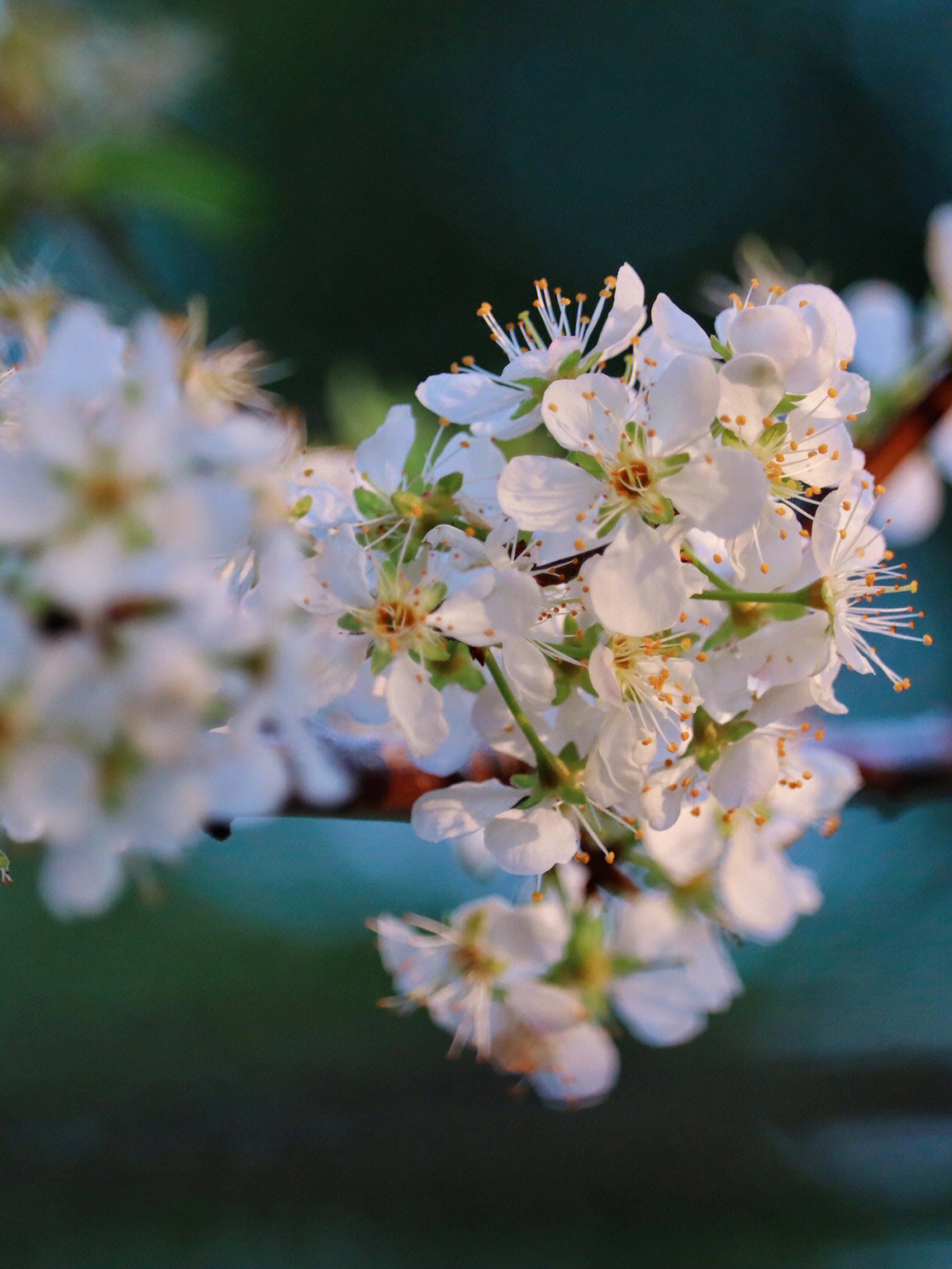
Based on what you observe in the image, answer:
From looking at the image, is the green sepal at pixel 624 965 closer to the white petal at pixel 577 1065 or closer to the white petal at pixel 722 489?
the white petal at pixel 577 1065

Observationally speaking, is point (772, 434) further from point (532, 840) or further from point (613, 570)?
point (532, 840)

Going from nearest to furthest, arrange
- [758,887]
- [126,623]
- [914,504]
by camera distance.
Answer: [126,623], [758,887], [914,504]

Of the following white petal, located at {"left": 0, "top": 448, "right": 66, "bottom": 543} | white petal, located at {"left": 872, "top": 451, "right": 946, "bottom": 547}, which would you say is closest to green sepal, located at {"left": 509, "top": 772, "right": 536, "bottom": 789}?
white petal, located at {"left": 0, "top": 448, "right": 66, "bottom": 543}

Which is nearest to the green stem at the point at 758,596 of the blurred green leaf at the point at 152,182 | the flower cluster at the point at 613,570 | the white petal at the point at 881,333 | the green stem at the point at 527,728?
the flower cluster at the point at 613,570

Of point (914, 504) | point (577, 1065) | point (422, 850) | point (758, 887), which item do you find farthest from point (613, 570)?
point (422, 850)

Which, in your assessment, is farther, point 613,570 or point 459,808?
point 459,808

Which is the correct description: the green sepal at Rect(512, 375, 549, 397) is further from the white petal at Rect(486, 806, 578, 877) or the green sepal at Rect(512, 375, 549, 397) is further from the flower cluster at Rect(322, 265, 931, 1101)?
the white petal at Rect(486, 806, 578, 877)
